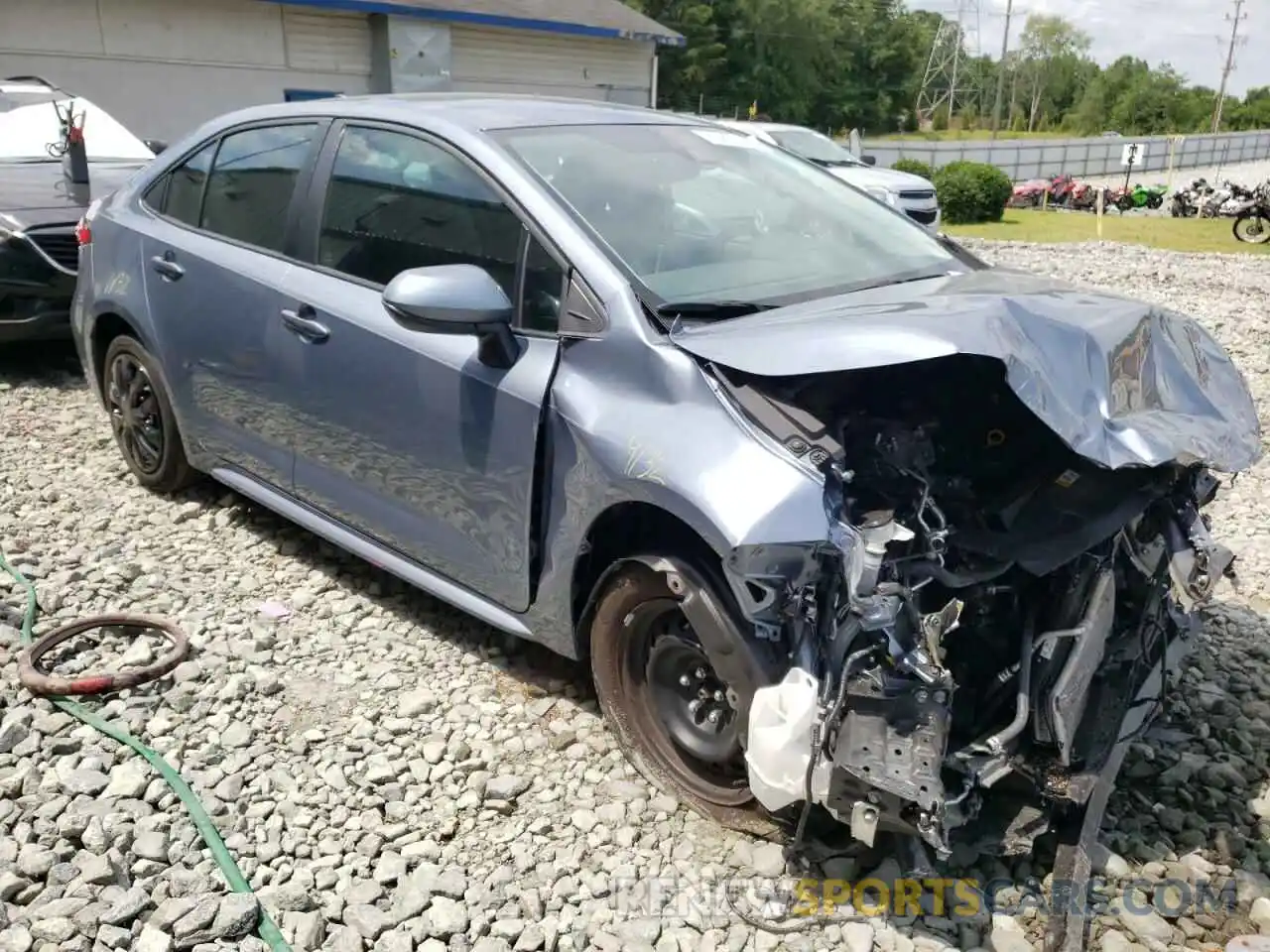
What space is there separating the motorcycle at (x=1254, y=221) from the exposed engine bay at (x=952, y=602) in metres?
18.9

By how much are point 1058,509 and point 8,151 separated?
8.08 meters

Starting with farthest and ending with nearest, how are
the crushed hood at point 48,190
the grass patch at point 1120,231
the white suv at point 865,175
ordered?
the grass patch at point 1120,231
the white suv at point 865,175
the crushed hood at point 48,190

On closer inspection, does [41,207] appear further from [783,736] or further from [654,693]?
[783,736]

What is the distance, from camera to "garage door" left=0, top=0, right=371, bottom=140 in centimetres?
1548

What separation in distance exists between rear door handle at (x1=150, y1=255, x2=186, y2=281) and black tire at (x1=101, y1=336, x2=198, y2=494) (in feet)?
1.27

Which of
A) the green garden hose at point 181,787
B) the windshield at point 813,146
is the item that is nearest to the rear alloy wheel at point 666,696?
the green garden hose at point 181,787

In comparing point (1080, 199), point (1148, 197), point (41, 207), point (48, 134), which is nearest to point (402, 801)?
point (41, 207)

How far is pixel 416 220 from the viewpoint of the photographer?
135 inches

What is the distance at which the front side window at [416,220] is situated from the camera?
10.2ft

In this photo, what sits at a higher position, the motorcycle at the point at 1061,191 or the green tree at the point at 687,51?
the green tree at the point at 687,51

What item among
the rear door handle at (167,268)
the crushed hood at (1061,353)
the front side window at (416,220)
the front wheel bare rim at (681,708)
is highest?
the front side window at (416,220)

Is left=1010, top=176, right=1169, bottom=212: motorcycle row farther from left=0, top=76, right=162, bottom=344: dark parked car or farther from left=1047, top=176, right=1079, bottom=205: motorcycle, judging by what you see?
left=0, top=76, right=162, bottom=344: dark parked car

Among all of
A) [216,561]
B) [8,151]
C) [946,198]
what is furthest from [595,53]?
[216,561]

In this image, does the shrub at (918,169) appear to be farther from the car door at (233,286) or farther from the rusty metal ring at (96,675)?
the rusty metal ring at (96,675)
